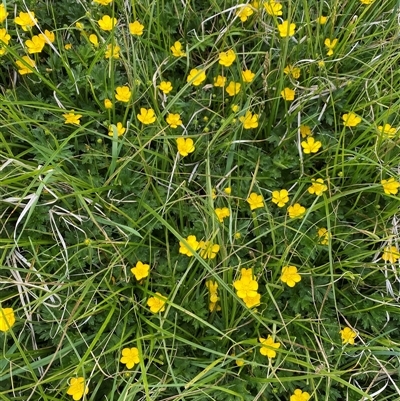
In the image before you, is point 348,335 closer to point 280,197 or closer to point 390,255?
point 390,255

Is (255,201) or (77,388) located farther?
(255,201)

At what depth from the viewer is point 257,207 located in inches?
69.4

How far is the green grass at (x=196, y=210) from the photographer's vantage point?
159cm

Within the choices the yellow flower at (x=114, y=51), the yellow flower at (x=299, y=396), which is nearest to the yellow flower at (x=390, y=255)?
the yellow flower at (x=299, y=396)

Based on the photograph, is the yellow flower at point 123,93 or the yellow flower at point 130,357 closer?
the yellow flower at point 130,357

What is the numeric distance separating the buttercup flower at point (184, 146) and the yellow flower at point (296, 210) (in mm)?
405

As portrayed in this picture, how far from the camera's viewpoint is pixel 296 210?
1.76 m

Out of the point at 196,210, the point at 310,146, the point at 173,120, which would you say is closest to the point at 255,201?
the point at 196,210

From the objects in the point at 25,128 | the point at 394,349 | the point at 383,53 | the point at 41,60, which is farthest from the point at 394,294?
the point at 41,60

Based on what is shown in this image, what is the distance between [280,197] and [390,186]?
0.39m

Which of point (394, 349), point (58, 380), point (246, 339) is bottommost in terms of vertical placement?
point (394, 349)

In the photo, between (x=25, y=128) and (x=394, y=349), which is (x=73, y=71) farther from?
(x=394, y=349)

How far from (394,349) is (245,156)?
2.74ft

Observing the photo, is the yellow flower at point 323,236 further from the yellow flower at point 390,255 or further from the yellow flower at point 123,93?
the yellow flower at point 123,93
